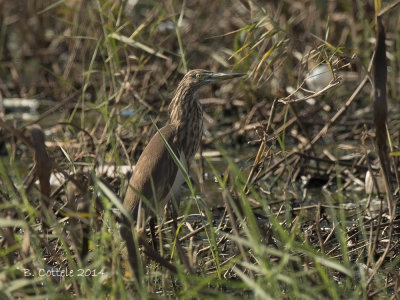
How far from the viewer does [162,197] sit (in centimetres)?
384

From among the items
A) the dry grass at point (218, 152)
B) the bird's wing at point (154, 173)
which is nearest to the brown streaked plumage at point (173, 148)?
the bird's wing at point (154, 173)

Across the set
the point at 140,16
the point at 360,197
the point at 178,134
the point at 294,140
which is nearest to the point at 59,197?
the point at 178,134

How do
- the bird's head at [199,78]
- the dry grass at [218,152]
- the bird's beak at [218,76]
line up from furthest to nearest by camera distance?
the bird's head at [199,78]
the bird's beak at [218,76]
the dry grass at [218,152]

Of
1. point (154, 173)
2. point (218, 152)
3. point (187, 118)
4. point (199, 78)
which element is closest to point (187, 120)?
point (187, 118)

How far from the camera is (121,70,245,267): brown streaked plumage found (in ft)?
12.4

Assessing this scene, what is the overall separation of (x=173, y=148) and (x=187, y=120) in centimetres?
23

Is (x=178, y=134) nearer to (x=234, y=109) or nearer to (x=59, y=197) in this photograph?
(x=59, y=197)

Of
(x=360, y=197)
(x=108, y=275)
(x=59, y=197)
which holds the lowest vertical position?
(x=360, y=197)

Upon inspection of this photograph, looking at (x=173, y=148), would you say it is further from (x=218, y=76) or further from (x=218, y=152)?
(x=218, y=152)

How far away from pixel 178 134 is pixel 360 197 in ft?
3.53

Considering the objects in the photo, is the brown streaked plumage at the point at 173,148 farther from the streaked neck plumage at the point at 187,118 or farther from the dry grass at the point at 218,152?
the dry grass at the point at 218,152

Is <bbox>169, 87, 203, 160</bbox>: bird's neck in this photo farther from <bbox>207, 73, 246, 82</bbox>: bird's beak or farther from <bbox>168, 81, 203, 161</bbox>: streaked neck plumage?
<bbox>207, 73, 246, 82</bbox>: bird's beak

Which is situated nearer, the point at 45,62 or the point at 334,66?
the point at 334,66

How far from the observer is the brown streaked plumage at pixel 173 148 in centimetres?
377
